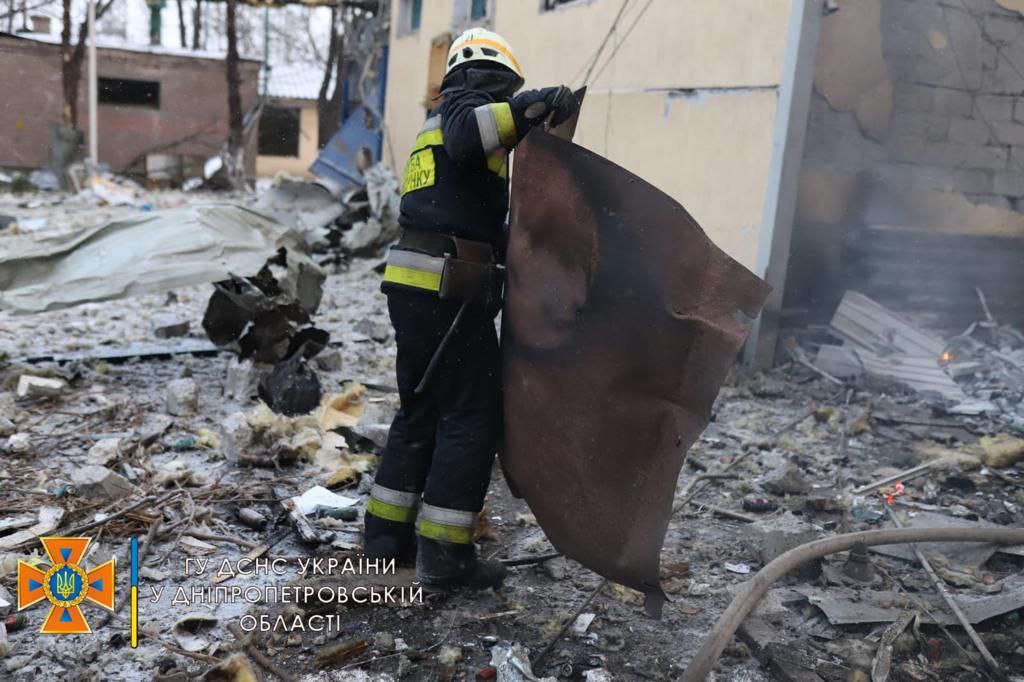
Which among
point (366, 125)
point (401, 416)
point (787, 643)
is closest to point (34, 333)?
point (401, 416)

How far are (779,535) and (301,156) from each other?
3025cm

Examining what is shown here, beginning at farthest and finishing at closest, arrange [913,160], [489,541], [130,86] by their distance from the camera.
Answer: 1. [130,86]
2. [913,160]
3. [489,541]

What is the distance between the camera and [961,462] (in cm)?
431

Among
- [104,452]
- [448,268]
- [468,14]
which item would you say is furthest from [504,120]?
[468,14]

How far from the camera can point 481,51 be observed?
2.80 m

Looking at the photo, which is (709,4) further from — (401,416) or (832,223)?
(401,416)

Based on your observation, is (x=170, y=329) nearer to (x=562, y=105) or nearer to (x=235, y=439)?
(x=235, y=439)

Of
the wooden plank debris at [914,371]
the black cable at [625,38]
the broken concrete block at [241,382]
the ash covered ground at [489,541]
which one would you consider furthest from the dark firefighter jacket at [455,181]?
the black cable at [625,38]

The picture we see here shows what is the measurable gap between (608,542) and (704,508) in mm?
1409

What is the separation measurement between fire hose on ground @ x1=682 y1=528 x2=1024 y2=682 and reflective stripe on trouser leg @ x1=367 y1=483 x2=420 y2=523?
1.10 m

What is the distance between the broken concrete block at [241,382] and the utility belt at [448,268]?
2351mm

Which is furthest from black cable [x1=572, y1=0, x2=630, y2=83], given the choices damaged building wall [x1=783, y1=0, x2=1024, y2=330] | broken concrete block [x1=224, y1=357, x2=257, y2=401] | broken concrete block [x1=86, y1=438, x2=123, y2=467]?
broken concrete block [x1=86, y1=438, x2=123, y2=467]

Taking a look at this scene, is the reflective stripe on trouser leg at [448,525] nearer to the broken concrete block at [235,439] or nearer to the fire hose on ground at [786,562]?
the fire hose on ground at [786,562]

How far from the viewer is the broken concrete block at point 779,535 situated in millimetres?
3129
